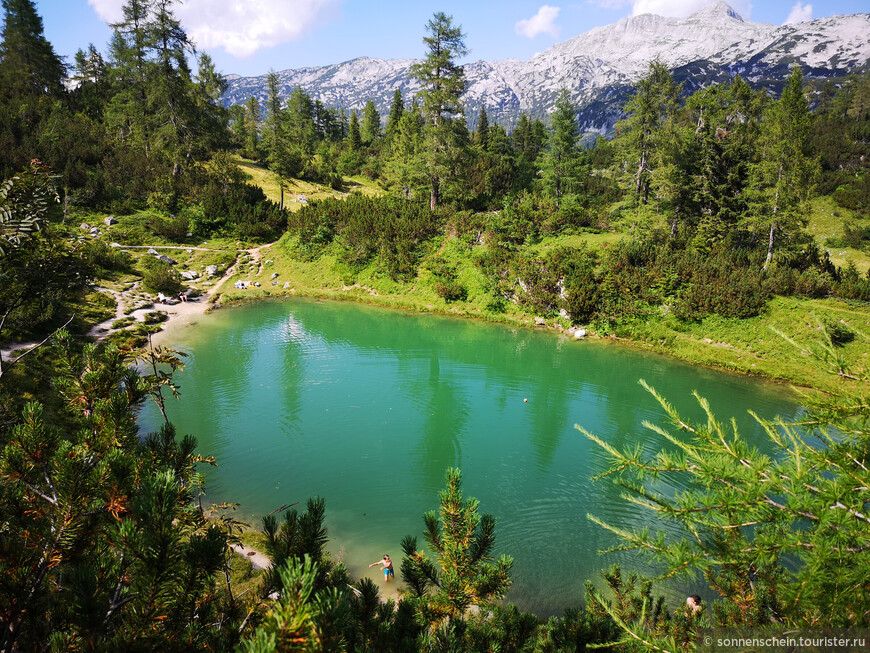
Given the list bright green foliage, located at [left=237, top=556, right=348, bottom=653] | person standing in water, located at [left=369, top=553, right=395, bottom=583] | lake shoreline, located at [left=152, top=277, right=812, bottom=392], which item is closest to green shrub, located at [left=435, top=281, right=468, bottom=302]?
lake shoreline, located at [left=152, top=277, right=812, bottom=392]

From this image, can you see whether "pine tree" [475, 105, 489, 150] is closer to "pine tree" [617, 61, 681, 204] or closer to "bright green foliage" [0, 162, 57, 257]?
"pine tree" [617, 61, 681, 204]

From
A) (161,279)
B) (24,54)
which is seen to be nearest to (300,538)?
(161,279)

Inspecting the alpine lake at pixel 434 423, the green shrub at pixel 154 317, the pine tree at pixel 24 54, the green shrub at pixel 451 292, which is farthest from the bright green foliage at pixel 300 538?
the pine tree at pixel 24 54

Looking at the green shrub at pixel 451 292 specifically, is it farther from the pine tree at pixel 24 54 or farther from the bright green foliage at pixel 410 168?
the pine tree at pixel 24 54

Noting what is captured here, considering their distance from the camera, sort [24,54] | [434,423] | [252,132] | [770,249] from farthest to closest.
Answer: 1. [252,132]
2. [24,54]
3. [770,249]
4. [434,423]

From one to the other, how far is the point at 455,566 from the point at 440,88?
33.3 metres

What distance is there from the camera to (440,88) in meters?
30.1

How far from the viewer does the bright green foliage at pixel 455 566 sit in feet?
11.0

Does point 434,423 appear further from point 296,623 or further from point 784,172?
point 784,172

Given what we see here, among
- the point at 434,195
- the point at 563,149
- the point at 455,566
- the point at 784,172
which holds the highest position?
the point at 563,149

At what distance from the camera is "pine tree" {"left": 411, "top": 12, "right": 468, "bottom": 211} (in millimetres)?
29109

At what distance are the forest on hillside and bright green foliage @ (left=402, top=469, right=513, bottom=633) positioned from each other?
2 centimetres

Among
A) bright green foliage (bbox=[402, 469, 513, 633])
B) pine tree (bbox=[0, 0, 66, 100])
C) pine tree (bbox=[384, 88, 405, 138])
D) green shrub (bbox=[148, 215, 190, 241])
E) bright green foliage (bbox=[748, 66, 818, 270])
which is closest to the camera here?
bright green foliage (bbox=[402, 469, 513, 633])

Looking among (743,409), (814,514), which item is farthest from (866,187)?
(814,514)
